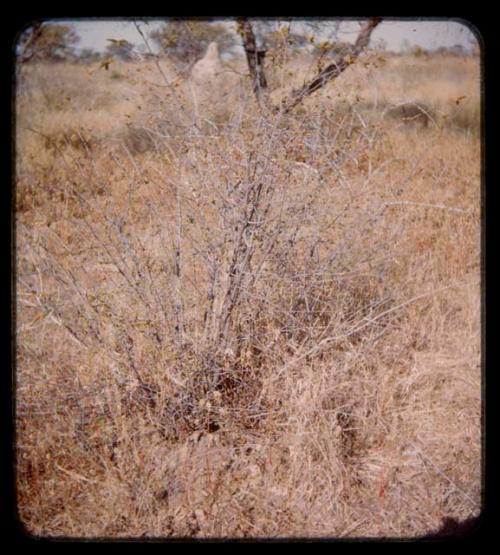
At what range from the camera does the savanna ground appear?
2.25 meters

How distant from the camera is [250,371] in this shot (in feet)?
9.00

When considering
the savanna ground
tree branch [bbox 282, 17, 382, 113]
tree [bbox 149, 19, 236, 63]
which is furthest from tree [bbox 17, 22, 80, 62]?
the savanna ground

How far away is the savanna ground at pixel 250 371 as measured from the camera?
225 cm

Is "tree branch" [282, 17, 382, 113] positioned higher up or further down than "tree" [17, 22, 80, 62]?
higher up

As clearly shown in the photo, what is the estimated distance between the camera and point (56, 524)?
218 cm

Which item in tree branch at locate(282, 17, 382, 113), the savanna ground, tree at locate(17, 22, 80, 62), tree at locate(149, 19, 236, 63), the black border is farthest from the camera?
tree at locate(17, 22, 80, 62)

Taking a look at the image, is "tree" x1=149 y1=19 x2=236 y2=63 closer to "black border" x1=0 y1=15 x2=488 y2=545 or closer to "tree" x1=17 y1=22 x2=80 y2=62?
"black border" x1=0 y1=15 x2=488 y2=545

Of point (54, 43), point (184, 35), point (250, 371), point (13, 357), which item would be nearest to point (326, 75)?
point (184, 35)

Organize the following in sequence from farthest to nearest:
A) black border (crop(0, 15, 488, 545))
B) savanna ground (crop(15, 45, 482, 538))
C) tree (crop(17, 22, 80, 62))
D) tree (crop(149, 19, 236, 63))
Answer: tree (crop(17, 22, 80, 62)) < tree (crop(149, 19, 236, 63)) < savanna ground (crop(15, 45, 482, 538)) < black border (crop(0, 15, 488, 545))

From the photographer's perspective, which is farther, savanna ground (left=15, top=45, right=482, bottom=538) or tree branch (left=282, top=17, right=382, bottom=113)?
tree branch (left=282, top=17, right=382, bottom=113)

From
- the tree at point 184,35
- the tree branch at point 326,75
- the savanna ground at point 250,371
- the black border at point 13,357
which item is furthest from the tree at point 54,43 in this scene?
the black border at point 13,357

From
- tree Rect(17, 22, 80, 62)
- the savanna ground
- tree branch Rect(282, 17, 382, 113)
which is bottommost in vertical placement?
the savanna ground

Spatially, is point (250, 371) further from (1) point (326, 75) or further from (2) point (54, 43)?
(2) point (54, 43)

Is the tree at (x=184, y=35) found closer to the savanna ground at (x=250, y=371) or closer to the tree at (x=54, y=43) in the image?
the savanna ground at (x=250, y=371)
